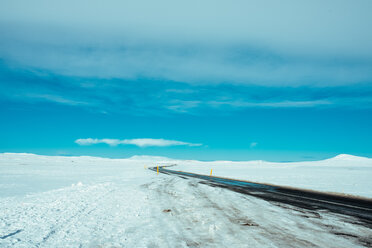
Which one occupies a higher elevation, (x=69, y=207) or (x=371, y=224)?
(x=371, y=224)

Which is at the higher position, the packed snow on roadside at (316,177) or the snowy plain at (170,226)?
the packed snow on roadside at (316,177)

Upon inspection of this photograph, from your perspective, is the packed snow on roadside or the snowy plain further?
the packed snow on roadside

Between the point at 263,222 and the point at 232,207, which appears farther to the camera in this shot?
the point at 232,207

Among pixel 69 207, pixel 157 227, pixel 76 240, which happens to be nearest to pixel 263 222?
pixel 157 227

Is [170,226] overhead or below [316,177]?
below

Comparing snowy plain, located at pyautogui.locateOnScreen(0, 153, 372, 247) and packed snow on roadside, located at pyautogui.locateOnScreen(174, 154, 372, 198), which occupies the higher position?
packed snow on roadside, located at pyautogui.locateOnScreen(174, 154, 372, 198)

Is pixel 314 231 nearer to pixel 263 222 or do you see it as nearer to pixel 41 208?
pixel 263 222

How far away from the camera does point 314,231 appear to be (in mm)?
6641

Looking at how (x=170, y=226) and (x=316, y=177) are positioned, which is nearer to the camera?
(x=170, y=226)

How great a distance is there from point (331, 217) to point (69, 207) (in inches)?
391

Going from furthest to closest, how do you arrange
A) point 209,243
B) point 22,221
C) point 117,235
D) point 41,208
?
point 41,208
point 22,221
point 117,235
point 209,243

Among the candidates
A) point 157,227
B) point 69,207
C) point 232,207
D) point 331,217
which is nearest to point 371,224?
point 331,217

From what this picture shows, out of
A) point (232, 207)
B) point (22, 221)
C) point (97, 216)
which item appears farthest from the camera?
point (232, 207)

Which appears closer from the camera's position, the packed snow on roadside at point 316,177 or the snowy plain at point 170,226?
the snowy plain at point 170,226
